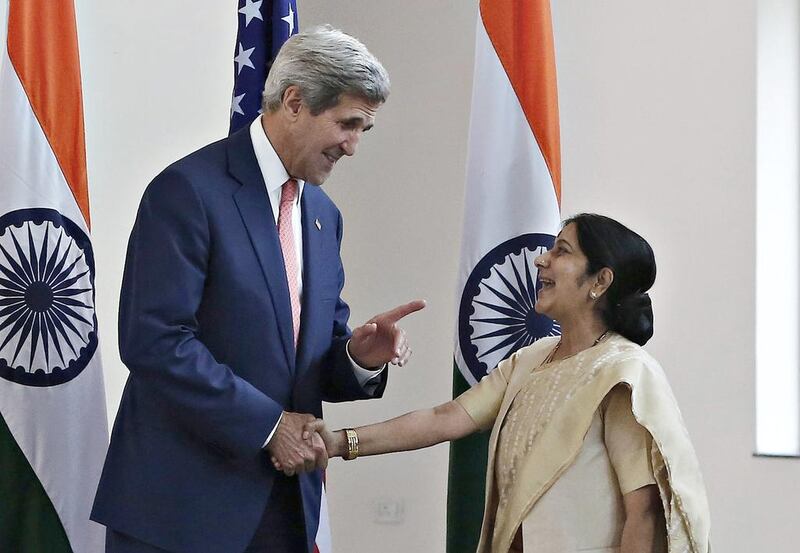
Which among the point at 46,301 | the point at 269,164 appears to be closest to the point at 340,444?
the point at 269,164

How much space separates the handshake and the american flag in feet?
4.54

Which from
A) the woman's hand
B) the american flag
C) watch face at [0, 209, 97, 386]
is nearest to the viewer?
the woman's hand

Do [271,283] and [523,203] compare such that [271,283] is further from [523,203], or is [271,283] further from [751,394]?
[751,394]

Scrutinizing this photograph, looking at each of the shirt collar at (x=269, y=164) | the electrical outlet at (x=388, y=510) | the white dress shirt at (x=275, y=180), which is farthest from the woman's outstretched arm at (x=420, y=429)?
the electrical outlet at (x=388, y=510)

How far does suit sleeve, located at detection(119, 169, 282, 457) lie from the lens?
73.8 inches

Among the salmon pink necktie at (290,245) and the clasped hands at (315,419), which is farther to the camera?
the salmon pink necktie at (290,245)

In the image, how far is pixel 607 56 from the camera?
3820mm

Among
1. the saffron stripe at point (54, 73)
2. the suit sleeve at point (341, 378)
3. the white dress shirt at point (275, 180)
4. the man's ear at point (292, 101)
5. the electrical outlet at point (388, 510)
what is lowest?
the electrical outlet at point (388, 510)

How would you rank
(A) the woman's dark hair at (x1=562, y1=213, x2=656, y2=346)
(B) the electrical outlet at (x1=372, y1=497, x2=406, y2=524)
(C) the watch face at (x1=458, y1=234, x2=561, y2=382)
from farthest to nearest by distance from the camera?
(B) the electrical outlet at (x1=372, y1=497, x2=406, y2=524) < (C) the watch face at (x1=458, y1=234, x2=561, y2=382) < (A) the woman's dark hair at (x1=562, y1=213, x2=656, y2=346)

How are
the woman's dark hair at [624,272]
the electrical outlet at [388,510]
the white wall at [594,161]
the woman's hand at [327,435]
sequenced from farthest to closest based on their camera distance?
the electrical outlet at [388,510] → the white wall at [594,161] → the woman's dark hair at [624,272] → the woman's hand at [327,435]

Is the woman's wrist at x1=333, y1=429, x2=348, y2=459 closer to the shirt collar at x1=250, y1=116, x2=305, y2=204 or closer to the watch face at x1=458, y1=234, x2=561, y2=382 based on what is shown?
the shirt collar at x1=250, y1=116, x2=305, y2=204

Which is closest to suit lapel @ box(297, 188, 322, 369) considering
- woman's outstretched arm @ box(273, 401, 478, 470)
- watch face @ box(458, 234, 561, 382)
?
woman's outstretched arm @ box(273, 401, 478, 470)

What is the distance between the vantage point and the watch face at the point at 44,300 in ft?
8.86

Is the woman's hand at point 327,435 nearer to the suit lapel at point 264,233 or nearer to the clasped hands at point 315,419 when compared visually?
the clasped hands at point 315,419
